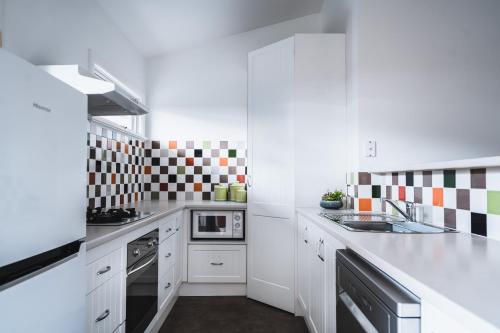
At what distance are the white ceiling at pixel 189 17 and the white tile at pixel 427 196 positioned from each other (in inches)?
87.4

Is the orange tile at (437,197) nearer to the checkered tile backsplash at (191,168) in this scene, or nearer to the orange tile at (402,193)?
the orange tile at (402,193)

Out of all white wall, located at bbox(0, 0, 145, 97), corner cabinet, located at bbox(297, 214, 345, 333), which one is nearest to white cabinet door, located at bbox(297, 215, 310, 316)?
corner cabinet, located at bbox(297, 214, 345, 333)

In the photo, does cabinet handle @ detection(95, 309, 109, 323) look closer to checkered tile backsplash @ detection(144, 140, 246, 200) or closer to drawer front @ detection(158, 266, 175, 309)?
drawer front @ detection(158, 266, 175, 309)

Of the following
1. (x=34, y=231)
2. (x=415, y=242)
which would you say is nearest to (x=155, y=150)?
(x=34, y=231)

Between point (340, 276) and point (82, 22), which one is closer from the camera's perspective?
point (340, 276)

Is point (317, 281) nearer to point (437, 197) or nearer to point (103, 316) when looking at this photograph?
Result: point (437, 197)

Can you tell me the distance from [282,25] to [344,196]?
83.3 inches

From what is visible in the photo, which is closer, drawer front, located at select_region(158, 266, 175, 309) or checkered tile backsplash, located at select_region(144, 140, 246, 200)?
drawer front, located at select_region(158, 266, 175, 309)

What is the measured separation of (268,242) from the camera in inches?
103

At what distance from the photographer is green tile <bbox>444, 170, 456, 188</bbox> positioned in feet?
4.60

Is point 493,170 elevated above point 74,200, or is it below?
above

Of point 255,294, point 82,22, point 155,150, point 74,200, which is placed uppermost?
point 82,22

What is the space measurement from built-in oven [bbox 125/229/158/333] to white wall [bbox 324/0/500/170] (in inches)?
61.8

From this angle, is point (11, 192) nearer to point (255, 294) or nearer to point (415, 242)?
point (415, 242)
